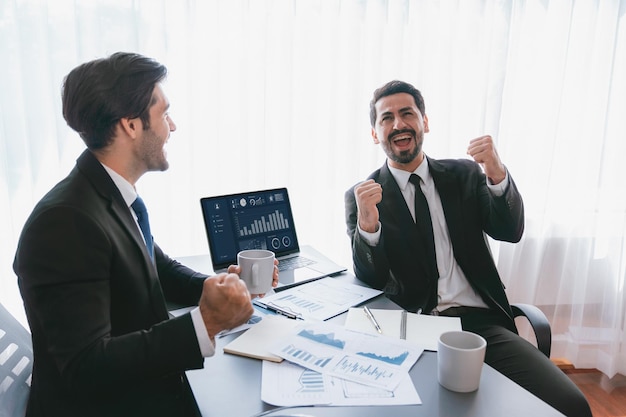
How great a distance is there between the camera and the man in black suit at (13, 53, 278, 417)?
2.65ft

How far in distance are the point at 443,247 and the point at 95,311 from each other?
1.30 m

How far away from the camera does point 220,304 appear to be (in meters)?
0.90

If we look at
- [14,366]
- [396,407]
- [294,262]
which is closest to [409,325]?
[396,407]

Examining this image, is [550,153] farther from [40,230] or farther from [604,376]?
[40,230]

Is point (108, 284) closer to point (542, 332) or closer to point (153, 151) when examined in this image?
point (153, 151)

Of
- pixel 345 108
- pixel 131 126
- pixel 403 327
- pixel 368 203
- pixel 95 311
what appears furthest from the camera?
pixel 345 108

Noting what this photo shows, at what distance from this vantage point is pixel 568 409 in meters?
1.32

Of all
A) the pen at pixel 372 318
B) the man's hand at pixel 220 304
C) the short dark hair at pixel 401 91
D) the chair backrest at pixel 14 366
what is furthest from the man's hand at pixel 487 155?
the chair backrest at pixel 14 366

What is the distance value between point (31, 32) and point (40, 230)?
136 cm

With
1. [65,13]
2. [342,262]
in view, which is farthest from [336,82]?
[65,13]

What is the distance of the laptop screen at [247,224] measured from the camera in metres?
1.64

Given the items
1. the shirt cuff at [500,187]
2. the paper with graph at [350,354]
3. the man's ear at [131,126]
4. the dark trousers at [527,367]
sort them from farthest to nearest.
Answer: the shirt cuff at [500,187], the dark trousers at [527,367], the man's ear at [131,126], the paper with graph at [350,354]

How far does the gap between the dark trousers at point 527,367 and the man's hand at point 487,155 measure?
50cm

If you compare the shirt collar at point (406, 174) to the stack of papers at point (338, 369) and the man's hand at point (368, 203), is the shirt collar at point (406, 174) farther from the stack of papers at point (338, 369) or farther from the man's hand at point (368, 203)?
the stack of papers at point (338, 369)
